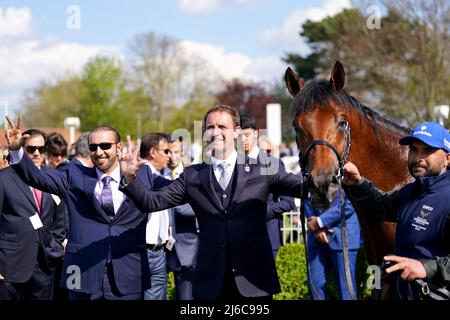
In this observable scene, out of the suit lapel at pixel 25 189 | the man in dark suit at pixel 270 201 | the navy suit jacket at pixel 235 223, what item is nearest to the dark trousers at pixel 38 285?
the suit lapel at pixel 25 189

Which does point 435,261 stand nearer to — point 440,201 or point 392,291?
point 440,201

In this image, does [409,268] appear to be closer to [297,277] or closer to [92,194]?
[92,194]

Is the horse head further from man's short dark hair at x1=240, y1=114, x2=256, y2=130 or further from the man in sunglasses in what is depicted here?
man's short dark hair at x1=240, y1=114, x2=256, y2=130

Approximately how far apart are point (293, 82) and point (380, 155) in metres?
0.85

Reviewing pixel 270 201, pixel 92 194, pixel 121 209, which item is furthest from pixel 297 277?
pixel 92 194

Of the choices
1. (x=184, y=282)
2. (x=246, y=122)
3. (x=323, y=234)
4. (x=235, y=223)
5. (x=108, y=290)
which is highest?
(x=246, y=122)

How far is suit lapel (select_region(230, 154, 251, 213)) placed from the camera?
4504 millimetres

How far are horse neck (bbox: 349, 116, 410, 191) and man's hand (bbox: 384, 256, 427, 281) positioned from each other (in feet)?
3.82

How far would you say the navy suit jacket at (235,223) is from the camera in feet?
14.4

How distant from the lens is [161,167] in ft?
23.8

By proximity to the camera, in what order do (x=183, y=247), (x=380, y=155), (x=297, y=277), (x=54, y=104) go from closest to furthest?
(x=380, y=155) → (x=183, y=247) → (x=297, y=277) → (x=54, y=104)

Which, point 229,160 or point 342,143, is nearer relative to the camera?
point 342,143

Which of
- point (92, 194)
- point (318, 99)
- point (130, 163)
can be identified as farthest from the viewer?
point (92, 194)

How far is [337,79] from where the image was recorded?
14.8 feet
